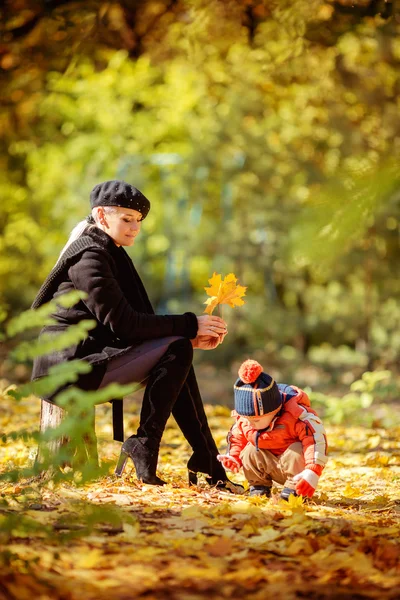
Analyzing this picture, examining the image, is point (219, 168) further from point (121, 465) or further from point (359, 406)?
point (121, 465)

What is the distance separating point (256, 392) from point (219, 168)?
8389 millimetres

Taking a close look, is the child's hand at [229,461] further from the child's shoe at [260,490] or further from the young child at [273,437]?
the child's shoe at [260,490]

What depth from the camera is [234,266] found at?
35.9ft

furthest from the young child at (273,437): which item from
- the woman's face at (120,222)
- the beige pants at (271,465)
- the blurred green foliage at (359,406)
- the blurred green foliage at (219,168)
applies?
the blurred green foliage at (219,168)

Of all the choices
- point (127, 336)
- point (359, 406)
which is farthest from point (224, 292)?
point (359, 406)

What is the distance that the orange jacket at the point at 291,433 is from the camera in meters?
3.31

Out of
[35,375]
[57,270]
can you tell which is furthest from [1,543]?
[57,270]

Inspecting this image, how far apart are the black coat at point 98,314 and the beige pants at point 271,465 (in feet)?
2.04

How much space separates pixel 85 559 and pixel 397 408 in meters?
5.87

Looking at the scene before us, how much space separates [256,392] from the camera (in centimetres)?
329

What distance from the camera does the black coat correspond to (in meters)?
3.44

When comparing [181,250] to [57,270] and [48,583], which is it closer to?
[57,270]

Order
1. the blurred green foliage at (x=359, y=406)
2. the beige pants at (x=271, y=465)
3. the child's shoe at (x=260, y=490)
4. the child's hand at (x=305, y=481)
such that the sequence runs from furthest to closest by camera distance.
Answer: the blurred green foliage at (x=359, y=406), the child's shoe at (x=260, y=490), the beige pants at (x=271, y=465), the child's hand at (x=305, y=481)

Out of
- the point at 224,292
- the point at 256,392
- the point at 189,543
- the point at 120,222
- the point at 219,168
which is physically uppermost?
the point at 219,168
